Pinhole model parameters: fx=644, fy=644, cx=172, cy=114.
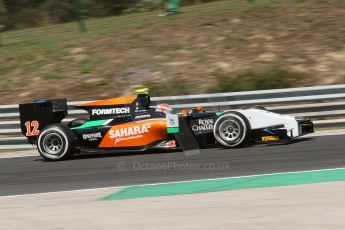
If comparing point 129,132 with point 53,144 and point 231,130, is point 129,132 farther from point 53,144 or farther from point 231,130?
point 231,130

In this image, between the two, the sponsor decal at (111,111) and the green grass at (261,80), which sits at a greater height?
the green grass at (261,80)

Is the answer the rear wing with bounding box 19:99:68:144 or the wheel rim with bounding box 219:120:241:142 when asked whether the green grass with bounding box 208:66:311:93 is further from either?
the rear wing with bounding box 19:99:68:144

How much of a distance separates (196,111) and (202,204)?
12.7 ft

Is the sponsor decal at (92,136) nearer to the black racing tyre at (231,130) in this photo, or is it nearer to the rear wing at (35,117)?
the rear wing at (35,117)

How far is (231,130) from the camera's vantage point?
928 centimetres

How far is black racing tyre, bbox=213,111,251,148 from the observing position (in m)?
9.13

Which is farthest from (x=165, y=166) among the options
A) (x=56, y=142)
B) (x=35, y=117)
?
(x=35, y=117)

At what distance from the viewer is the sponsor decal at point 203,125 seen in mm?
9383

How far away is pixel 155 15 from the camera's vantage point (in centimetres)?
1802

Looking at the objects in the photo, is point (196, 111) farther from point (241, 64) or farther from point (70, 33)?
point (70, 33)

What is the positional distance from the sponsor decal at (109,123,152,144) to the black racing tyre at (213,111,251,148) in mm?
1041

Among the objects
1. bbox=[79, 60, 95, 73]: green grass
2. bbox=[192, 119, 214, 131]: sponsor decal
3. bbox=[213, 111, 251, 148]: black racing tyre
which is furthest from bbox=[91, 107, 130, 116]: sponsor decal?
bbox=[79, 60, 95, 73]: green grass

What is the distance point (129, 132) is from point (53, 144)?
1.28 meters

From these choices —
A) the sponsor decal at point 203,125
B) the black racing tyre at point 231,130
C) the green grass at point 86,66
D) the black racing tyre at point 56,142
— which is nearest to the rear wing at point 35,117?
the black racing tyre at point 56,142
